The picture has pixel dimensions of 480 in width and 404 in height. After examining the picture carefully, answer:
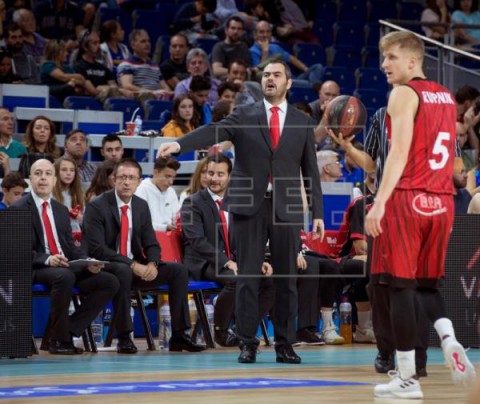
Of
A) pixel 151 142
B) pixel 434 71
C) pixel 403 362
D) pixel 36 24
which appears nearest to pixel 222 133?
pixel 403 362

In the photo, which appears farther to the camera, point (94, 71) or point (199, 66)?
point (199, 66)

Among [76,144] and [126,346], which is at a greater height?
[76,144]

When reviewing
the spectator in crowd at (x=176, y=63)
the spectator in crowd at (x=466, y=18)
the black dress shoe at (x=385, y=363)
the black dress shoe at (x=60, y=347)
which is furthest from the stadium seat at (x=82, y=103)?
the black dress shoe at (x=385, y=363)

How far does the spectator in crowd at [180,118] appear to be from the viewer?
13.3 m

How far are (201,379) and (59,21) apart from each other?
30.9 feet

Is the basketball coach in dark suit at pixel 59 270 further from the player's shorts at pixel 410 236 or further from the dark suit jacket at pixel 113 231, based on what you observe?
the player's shorts at pixel 410 236

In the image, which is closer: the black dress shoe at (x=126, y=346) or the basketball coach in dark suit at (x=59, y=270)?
the basketball coach in dark suit at (x=59, y=270)

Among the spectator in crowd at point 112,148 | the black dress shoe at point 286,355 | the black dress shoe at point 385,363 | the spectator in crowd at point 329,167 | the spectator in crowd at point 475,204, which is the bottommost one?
the black dress shoe at point 286,355

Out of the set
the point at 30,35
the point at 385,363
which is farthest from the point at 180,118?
the point at 385,363

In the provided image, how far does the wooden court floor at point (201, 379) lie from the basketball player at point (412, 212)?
0.25 m

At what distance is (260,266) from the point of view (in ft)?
28.0

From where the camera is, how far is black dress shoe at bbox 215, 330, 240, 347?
10.6m

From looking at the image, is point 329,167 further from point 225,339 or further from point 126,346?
point 126,346

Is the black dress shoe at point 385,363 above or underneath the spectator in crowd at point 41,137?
underneath
